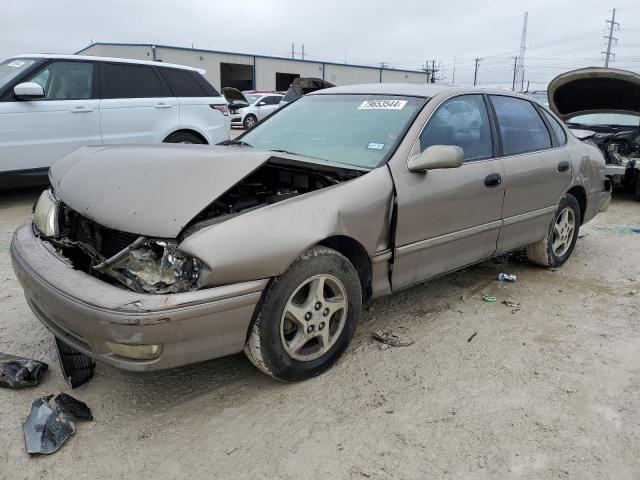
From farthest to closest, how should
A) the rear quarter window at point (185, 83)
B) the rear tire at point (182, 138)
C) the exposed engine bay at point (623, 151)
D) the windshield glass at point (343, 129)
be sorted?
the exposed engine bay at point (623, 151)
the rear quarter window at point (185, 83)
the rear tire at point (182, 138)
the windshield glass at point (343, 129)

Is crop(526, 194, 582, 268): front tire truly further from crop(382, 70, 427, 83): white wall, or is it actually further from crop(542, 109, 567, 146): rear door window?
crop(382, 70, 427, 83): white wall

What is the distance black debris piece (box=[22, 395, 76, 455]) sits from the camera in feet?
7.43

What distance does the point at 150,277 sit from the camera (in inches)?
93.5

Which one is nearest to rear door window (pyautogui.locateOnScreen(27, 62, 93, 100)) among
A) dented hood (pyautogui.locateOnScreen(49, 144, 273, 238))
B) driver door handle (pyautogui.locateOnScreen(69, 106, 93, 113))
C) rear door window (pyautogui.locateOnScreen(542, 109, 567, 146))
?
driver door handle (pyautogui.locateOnScreen(69, 106, 93, 113))

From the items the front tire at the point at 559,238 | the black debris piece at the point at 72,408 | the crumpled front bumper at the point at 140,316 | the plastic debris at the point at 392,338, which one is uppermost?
the crumpled front bumper at the point at 140,316

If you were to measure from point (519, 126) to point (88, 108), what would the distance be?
497cm

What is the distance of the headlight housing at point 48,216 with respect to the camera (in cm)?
297

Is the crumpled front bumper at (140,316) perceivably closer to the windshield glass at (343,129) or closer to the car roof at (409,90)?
Result: the windshield glass at (343,129)

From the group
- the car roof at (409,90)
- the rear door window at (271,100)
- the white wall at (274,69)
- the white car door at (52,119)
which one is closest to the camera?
the car roof at (409,90)

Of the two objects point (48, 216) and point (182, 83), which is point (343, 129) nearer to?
point (48, 216)

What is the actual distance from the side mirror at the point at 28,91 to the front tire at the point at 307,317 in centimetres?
464

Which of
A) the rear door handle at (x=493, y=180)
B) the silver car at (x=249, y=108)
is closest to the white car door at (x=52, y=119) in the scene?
the rear door handle at (x=493, y=180)

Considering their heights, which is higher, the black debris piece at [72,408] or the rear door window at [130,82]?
the rear door window at [130,82]

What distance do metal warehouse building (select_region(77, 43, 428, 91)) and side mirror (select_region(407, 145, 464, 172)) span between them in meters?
31.4
